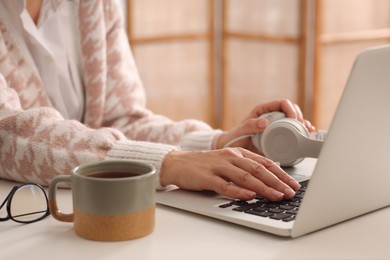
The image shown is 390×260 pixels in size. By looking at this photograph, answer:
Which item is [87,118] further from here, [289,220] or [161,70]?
[161,70]

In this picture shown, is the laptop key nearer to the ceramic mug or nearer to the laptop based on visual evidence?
the laptop

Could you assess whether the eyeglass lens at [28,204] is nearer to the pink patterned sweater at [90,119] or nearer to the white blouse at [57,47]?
the pink patterned sweater at [90,119]

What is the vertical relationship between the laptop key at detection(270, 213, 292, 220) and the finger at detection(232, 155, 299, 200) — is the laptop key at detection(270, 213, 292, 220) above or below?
below

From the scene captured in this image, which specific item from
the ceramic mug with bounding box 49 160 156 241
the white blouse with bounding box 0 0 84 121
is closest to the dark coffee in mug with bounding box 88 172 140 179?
the ceramic mug with bounding box 49 160 156 241

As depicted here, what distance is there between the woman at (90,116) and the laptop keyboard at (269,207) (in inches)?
0.5

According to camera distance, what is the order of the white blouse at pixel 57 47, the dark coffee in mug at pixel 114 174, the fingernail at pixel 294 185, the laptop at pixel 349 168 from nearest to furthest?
the laptop at pixel 349 168 < the dark coffee in mug at pixel 114 174 < the fingernail at pixel 294 185 < the white blouse at pixel 57 47

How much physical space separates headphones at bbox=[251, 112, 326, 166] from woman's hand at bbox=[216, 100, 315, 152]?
42mm

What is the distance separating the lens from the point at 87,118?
1.35m

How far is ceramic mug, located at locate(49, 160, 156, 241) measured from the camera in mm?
651

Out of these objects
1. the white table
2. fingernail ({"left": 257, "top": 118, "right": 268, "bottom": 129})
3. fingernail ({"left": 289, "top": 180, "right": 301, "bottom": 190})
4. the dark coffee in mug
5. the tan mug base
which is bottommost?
the white table

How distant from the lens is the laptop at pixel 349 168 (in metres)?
0.62

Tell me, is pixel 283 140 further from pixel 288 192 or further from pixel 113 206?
pixel 113 206

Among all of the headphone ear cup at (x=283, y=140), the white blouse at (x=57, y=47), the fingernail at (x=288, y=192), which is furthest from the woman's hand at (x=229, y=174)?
the white blouse at (x=57, y=47)

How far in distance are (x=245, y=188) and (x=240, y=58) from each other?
86.7 inches
